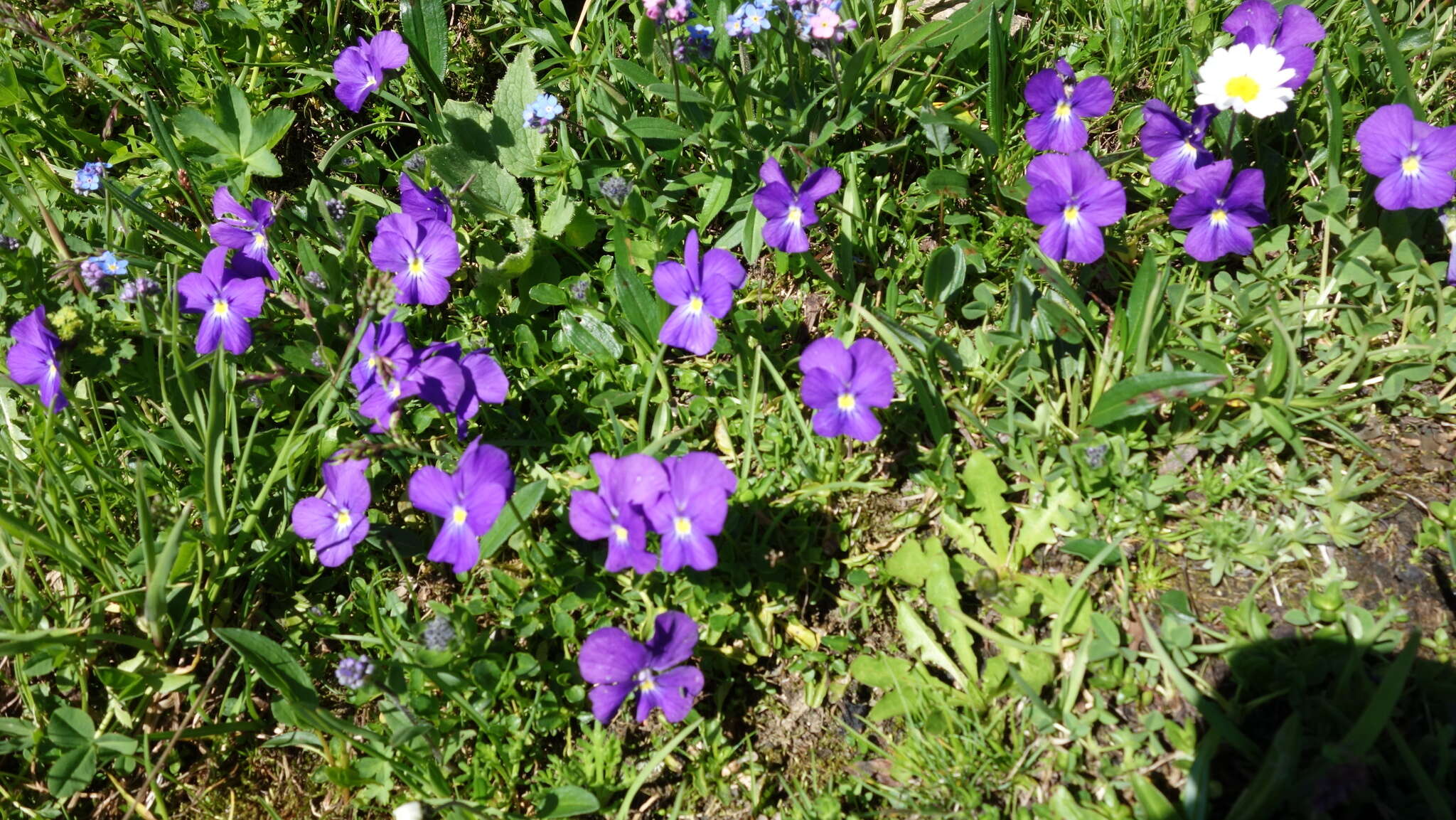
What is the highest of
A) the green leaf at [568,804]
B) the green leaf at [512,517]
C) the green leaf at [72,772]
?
the green leaf at [512,517]

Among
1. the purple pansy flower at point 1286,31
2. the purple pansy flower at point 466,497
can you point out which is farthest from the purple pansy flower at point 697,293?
the purple pansy flower at point 1286,31

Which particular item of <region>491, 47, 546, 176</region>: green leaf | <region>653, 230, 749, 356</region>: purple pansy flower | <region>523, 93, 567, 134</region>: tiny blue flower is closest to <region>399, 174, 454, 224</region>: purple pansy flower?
<region>491, 47, 546, 176</region>: green leaf

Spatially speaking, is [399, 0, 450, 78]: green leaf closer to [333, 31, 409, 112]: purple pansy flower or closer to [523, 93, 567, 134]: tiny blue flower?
[333, 31, 409, 112]: purple pansy flower

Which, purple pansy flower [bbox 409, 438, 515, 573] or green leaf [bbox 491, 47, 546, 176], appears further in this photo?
green leaf [bbox 491, 47, 546, 176]

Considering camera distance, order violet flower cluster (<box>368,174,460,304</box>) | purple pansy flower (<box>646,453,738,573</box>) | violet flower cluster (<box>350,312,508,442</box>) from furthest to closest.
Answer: violet flower cluster (<box>368,174,460,304</box>) < violet flower cluster (<box>350,312,508,442</box>) < purple pansy flower (<box>646,453,738,573</box>)

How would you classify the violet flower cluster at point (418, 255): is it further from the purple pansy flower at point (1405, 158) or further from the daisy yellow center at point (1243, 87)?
the purple pansy flower at point (1405, 158)

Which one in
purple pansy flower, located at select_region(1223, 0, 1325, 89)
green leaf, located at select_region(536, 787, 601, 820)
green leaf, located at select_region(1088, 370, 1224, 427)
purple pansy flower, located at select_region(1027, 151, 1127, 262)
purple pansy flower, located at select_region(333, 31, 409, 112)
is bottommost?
green leaf, located at select_region(536, 787, 601, 820)
